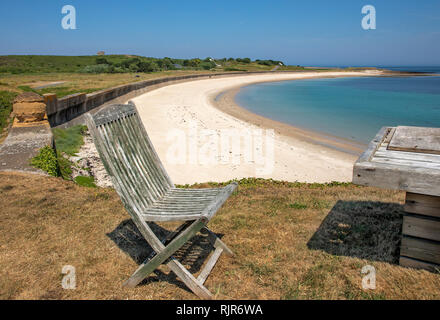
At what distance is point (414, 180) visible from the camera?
2199 mm

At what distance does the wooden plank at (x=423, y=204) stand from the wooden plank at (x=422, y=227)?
Answer: 0.05 metres

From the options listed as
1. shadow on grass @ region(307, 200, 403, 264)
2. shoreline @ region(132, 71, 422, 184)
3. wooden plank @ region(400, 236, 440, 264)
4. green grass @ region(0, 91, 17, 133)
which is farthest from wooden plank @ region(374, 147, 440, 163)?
green grass @ region(0, 91, 17, 133)

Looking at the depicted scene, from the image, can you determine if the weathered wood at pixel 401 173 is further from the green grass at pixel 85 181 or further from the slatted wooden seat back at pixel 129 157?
the green grass at pixel 85 181

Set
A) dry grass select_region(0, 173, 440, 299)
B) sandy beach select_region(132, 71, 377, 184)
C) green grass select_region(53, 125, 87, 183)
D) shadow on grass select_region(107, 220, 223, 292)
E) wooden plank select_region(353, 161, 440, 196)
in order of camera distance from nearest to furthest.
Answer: wooden plank select_region(353, 161, 440, 196)
dry grass select_region(0, 173, 440, 299)
shadow on grass select_region(107, 220, 223, 292)
green grass select_region(53, 125, 87, 183)
sandy beach select_region(132, 71, 377, 184)

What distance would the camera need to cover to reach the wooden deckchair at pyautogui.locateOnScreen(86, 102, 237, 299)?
8.30 ft

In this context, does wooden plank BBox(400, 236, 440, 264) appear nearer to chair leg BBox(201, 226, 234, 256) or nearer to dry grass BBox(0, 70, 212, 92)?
chair leg BBox(201, 226, 234, 256)

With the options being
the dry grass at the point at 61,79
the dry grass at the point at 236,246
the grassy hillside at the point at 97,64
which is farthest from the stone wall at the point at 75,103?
the grassy hillside at the point at 97,64

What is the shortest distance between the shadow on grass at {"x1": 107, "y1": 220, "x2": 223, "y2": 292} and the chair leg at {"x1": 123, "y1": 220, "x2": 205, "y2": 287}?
0.52 ft

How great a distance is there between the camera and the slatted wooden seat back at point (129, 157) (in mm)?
2605

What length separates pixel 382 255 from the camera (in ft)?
9.93

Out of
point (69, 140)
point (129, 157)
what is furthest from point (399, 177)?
point (69, 140)

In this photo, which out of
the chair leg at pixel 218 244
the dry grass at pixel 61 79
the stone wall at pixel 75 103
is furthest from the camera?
the dry grass at pixel 61 79
